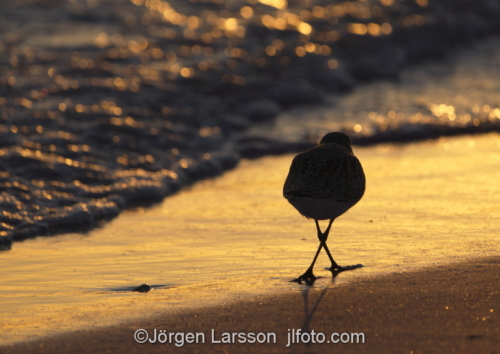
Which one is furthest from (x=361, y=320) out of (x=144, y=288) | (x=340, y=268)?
(x=144, y=288)

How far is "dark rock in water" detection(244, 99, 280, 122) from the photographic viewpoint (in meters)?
10.0

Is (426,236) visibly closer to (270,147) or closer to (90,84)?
(270,147)

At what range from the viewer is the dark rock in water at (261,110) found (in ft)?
32.8

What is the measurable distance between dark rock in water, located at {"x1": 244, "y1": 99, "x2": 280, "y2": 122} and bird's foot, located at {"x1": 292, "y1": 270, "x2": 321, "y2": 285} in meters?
5.32

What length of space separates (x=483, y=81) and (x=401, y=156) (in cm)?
333

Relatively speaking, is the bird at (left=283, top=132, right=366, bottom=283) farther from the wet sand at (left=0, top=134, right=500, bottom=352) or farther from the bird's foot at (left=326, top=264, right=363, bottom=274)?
the wet sand at (left=0, top=134, right=500, bottom=352)

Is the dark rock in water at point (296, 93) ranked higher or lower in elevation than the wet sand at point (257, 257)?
higher

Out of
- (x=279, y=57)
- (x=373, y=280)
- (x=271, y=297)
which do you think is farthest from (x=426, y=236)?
(x=279, y=57)

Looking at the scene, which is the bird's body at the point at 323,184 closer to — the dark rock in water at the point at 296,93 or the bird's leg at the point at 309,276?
the bird's leg at the point at 309,276

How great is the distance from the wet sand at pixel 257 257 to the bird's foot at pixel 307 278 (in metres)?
0.07

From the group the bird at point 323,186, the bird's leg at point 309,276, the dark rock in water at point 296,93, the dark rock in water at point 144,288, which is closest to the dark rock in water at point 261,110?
the dark rock in water at point 296,93

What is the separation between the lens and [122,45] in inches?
463

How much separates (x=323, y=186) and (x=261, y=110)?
544cm

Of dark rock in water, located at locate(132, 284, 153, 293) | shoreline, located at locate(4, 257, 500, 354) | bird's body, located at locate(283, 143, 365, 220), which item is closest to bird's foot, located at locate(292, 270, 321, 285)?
shoreline, located at locate(4, 257, 500, 354)
